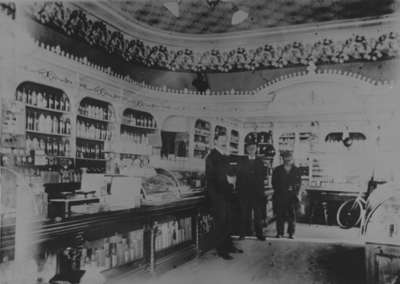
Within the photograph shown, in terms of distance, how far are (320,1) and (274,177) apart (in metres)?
1.31

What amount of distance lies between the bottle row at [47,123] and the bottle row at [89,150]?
15cm

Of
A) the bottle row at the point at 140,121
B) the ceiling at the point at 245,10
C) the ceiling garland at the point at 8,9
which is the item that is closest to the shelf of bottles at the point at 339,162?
the ceiling at the point at 245,10

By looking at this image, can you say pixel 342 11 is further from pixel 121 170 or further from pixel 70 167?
pixel 70 167

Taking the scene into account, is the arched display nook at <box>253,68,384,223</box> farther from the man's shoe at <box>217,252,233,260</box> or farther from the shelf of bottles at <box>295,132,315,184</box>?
the man's shoe at <box>217,252,233,260</box>

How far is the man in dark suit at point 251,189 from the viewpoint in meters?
3.22

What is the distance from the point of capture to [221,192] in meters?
3.29

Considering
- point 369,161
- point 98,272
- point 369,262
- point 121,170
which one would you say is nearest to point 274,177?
point 369,161

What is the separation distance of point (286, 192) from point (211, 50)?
125 cm

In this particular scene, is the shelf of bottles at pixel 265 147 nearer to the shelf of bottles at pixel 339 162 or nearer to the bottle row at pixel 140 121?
the shelf of bottles at pixel 339 162

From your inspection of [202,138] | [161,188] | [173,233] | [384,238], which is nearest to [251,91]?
[202,138]

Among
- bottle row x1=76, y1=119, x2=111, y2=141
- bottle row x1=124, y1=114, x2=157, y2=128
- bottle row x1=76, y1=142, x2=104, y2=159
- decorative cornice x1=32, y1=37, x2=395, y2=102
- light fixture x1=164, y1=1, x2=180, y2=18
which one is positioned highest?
light fixture x1=164, y1=1, x2=180, y2=18

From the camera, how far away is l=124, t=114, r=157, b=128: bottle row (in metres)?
3.19

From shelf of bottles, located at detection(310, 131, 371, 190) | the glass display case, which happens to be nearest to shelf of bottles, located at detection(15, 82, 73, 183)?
the glass display case

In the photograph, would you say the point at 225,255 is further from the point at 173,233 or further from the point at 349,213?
the point at 349,213
